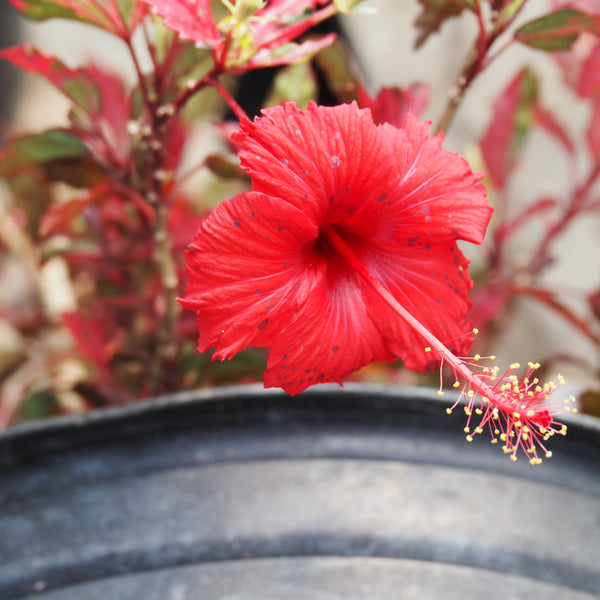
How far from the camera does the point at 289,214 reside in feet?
1.16

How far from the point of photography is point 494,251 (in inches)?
36.6

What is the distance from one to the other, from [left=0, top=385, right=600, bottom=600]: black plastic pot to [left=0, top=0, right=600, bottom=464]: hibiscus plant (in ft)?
0.18

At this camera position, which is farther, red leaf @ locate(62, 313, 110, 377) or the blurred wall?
the blurred wall

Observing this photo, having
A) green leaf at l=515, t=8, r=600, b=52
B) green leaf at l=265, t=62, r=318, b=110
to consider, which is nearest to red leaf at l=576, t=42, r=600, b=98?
green leaf at l=515, t=8, r=600, b=52

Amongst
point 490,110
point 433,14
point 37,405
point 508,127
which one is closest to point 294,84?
point 433,14

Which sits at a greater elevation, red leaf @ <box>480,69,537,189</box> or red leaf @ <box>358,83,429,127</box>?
red leaf @ <box>358,83,429,127</box>

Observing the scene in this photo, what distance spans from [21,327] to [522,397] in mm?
785

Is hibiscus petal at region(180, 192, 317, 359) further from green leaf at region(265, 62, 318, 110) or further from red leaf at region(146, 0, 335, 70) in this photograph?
green leaf at region(265, 62, 318, 110)

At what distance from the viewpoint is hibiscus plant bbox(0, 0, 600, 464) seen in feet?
1.17

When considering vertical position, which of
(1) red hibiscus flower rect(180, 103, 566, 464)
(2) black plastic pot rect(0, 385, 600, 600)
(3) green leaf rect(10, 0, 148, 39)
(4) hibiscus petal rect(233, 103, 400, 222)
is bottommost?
(2) black plastic pot rect(0, 385, 600, 600)

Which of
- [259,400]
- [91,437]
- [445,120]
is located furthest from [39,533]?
[445,120]

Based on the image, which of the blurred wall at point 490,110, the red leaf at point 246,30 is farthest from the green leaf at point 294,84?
the blurred wall at point 490,110

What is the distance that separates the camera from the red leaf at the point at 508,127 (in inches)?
31.9

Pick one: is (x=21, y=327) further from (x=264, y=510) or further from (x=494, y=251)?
(x=494, y=251)
